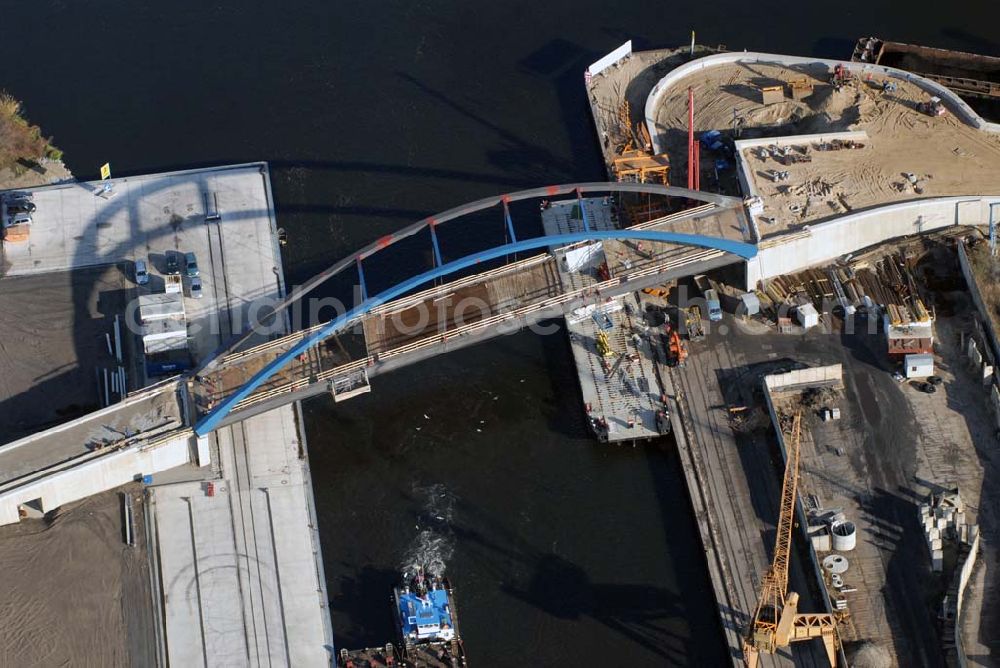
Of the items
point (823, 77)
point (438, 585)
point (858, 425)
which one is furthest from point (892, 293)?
point (438, 585)

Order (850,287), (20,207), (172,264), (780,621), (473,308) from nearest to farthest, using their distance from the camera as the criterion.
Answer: (780,621), (473,308), (850,287), (172,264), (20,207)

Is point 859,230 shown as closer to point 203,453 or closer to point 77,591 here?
point 203,453

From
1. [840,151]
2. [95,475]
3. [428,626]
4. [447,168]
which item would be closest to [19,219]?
[95,475]

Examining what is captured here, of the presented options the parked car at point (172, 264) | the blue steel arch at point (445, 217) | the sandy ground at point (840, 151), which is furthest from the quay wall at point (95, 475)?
the sandy ground at point (840, 151)

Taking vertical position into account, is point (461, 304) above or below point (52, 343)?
below

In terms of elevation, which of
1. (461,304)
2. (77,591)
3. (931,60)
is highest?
(931,60)
